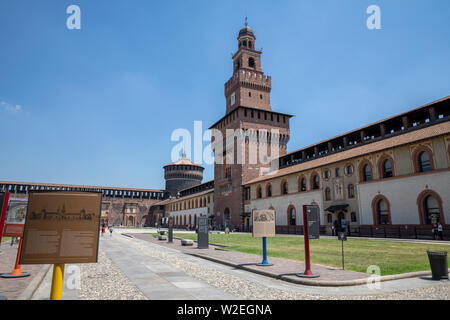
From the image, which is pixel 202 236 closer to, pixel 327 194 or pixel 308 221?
pixel 308 221

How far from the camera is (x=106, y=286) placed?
6934mm

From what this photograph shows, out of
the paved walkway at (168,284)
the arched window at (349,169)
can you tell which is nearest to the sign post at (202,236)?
the paved walkway at (168,284)

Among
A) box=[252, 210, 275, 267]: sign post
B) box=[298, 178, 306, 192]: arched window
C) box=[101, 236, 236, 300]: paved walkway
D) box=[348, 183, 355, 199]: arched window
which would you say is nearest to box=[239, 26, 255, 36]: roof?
box=[298, 178, 306, 192]: arched window

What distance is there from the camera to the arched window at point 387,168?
25.2 meters

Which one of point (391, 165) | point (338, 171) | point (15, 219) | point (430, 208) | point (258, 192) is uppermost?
point (338, 171)

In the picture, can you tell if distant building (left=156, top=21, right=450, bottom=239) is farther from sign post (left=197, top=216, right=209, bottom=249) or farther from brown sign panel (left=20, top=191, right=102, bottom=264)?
brown sign panel (left=20, top=191, right=102, bottom=264)

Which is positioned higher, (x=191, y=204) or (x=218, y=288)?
(x=191, y=204)

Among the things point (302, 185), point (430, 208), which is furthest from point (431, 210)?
point (302, 185)

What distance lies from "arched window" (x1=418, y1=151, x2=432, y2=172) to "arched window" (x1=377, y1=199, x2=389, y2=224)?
4.20 m

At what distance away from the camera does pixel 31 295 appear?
5965mm

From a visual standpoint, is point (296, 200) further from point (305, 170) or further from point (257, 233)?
point (257, 233)

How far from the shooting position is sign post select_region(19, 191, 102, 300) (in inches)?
152

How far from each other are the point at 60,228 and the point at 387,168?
27.1 m
